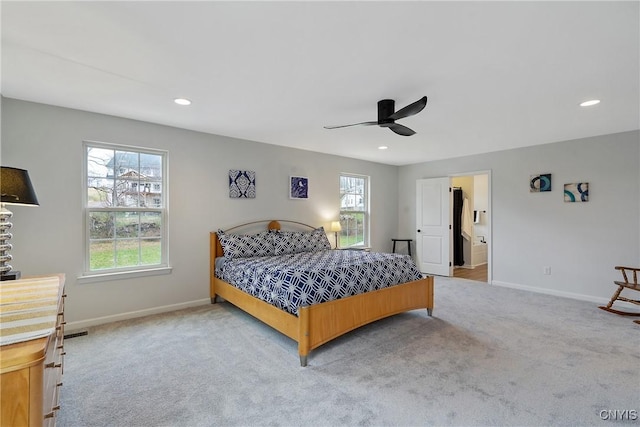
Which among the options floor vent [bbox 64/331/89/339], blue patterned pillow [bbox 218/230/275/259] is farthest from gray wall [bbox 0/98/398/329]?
blue patterned pillow [bbox 218/230/275/259]

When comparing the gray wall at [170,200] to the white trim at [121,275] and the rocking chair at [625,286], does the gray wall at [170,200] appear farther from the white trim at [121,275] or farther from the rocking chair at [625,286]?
the rocking chair at [625,286]

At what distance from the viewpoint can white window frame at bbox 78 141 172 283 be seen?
3.22 meters

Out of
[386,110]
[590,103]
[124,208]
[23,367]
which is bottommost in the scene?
[23,367]

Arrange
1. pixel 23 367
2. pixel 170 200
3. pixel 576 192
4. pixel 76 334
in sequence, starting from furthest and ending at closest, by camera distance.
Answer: pixel 576 192 → pixel 170 200 → pixel 76 334 → pixel 23 367

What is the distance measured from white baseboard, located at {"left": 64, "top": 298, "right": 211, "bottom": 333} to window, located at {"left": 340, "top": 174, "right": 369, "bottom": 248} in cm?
286

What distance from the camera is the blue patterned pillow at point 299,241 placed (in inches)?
168

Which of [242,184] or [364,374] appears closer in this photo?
[364,374]

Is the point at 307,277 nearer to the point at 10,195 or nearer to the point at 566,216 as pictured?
the point at 10,195

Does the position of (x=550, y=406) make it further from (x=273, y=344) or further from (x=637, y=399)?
(x=273, y=344)

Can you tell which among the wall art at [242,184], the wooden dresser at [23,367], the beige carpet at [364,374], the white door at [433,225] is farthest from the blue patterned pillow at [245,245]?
the white door at [433,225]

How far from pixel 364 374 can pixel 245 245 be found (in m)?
2.30

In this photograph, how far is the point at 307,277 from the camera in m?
2.66

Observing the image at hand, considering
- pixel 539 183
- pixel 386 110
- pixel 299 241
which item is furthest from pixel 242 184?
pixel 539 183

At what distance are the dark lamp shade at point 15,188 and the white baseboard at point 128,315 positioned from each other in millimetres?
1670
